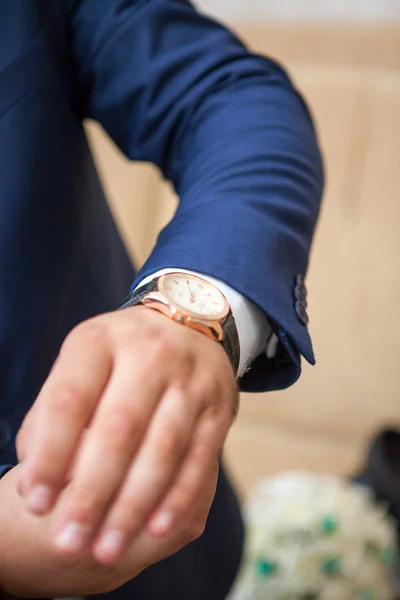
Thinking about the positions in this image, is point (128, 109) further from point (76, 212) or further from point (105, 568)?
point (105, 568)

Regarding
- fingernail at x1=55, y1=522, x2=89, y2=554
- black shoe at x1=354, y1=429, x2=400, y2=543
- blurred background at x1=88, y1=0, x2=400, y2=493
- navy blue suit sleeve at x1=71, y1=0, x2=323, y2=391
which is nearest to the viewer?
fingernail at x1=55, y1=522, x2=89, y2=554

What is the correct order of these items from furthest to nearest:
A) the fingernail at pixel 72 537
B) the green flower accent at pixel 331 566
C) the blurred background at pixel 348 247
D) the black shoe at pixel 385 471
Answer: the blurred background at pixel 348 247 → the black shoe at pixel 385 471 → the green flower accent at pixel 331 566 → the fingernail at pixel 72 537

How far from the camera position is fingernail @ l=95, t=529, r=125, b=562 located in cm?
19

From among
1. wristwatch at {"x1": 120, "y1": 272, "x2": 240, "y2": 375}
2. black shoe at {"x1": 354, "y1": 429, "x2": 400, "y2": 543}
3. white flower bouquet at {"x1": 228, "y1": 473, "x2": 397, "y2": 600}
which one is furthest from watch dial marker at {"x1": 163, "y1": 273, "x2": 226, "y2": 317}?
black shoe at {"x1": 354, "y1": 429, "x2": 400, "y2": 543}

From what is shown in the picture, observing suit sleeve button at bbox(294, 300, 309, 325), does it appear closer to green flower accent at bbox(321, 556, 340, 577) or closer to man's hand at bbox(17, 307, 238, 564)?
man's hand at bbox(17, 307, 238, 564)

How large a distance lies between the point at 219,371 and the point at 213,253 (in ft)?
0.24

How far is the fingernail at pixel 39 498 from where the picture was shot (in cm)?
19

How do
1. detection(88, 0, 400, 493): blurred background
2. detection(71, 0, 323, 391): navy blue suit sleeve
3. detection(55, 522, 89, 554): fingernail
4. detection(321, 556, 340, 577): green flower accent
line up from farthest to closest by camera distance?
detection(88, 0, 400, 493): blurred background, detection(321, 556, 340, 577): green flower accent, detection(71, 0, 323, 391): navy blue suit sleeve, detection(55, 522, 89, 554): fingernail

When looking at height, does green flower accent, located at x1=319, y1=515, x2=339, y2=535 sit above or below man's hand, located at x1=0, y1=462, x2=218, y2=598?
below

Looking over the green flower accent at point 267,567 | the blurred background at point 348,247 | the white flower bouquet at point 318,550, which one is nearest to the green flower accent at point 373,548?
the white flower bouquet at point 318,550

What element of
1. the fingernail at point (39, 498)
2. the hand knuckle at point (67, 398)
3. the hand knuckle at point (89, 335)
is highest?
the hand knuckle at point (89, 335)

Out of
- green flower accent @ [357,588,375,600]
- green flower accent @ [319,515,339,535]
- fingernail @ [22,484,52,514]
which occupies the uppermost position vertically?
fingernail @ [22,484,52,514]

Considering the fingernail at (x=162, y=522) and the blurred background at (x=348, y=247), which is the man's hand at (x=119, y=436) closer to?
the fingernail at (x=162, y=522)

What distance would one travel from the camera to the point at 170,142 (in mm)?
397
